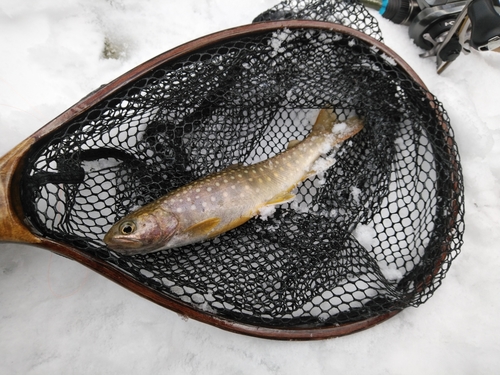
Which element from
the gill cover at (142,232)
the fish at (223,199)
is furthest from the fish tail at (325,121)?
the gill cover at (142,232)

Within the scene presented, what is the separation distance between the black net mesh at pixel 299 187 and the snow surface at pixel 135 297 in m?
0.27

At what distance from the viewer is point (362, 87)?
1.79 meters

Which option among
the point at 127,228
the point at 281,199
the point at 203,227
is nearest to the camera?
the point at 127,228

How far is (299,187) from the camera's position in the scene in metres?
1.94

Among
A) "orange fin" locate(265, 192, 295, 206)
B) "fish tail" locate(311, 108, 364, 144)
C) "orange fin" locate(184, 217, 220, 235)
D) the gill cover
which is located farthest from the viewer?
"fish tail" locate(311, 108, 364, 144)

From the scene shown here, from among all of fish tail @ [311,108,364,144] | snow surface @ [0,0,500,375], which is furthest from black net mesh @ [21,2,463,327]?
snow surface @ [0,0,500,375]

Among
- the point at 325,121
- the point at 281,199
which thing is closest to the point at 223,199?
the point at 281,199

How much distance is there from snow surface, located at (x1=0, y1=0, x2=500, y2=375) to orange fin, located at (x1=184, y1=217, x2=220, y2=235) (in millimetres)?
572

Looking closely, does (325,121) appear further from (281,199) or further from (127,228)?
(127,228)

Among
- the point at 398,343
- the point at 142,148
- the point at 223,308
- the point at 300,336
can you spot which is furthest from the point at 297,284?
the point at 142,148

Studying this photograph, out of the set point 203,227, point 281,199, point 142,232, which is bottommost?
point 281,199

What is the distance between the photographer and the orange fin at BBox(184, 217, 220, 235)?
1562 mm

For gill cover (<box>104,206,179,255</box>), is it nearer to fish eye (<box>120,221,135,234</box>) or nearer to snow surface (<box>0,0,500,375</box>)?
fish eye (<box>120,221,135,234</box>)

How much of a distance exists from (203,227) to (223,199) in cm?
16
